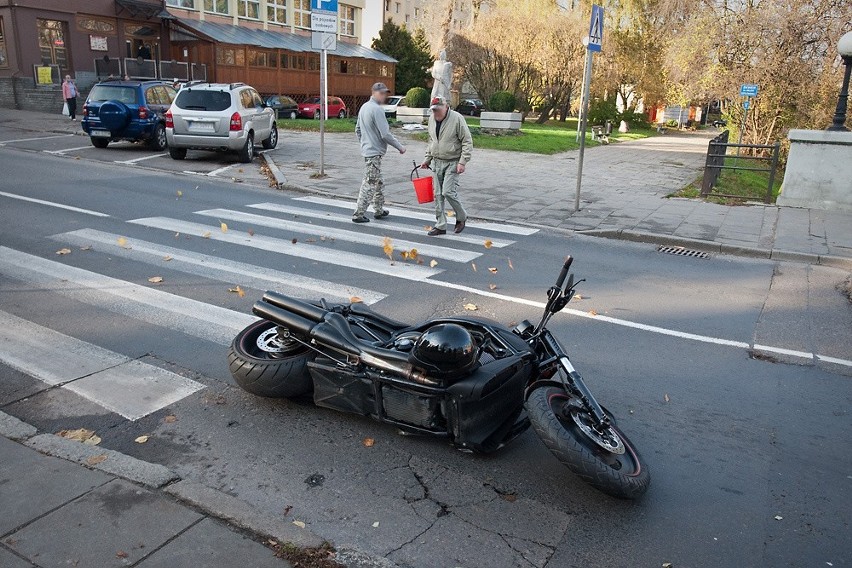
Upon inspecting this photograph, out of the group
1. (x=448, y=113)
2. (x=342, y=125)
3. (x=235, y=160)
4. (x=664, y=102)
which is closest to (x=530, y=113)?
(x=664, y=102)

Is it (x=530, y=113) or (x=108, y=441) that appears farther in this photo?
(x=530, y=113)

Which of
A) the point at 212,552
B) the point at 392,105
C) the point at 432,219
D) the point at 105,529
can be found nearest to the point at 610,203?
the point at 432,219

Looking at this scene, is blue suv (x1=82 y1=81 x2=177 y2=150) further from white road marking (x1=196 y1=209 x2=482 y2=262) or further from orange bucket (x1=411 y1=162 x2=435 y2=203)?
orange bucket (x1=411 y1=162 x2=435 y2=203)

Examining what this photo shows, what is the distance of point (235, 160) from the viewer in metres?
18.3

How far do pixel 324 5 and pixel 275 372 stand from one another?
12.2 metres

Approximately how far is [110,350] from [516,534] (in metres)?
3.73

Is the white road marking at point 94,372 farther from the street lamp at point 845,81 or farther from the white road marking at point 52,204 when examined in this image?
the street lamp at point 845,81

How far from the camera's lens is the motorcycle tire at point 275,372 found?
4551mm

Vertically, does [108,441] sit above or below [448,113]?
below

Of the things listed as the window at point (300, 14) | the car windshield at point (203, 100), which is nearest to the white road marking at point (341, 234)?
the car windshield at point (203, 100)

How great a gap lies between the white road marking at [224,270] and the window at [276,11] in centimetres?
4046

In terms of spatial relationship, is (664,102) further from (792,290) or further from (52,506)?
(52,506)

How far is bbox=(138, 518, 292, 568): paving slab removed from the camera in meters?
3.09

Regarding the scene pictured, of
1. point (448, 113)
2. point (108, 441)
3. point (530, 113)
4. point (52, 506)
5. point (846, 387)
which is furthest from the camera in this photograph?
point (530, 113)
